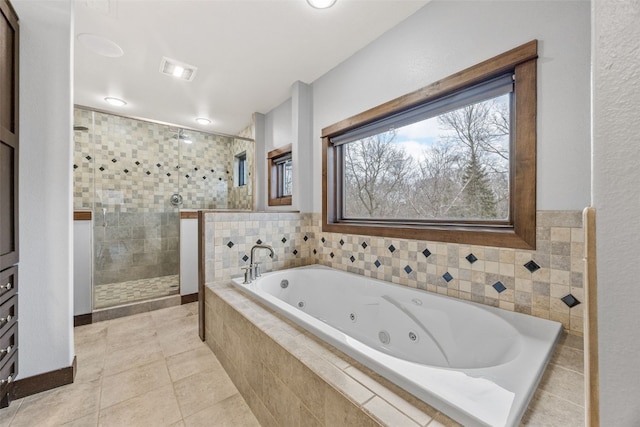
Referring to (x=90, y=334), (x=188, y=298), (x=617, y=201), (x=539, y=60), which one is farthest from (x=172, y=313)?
(x=539, y=60)

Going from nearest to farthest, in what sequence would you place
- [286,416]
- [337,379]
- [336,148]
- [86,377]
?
[337,379]
[286,416]
[86,377]
[336,148]

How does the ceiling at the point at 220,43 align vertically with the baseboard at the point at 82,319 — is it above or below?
above

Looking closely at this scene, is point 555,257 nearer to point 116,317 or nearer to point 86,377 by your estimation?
point 86,377

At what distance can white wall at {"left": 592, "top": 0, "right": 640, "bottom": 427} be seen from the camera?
0.30 m

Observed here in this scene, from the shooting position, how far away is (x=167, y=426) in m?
1.19

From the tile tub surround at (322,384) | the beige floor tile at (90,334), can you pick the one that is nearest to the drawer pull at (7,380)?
the beige floor tile at (90,334)

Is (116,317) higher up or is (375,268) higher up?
(375,268)

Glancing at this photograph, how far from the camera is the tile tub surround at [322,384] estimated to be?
676mm

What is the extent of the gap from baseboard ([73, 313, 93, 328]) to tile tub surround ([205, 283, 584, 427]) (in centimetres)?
174

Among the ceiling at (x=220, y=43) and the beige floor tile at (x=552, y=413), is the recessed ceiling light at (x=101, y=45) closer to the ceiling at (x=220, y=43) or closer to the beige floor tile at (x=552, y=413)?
the ceiling at (x=220, y=43)

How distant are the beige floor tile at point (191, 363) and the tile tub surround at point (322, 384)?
0.27 metres

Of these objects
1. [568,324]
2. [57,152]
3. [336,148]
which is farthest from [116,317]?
[568,324]

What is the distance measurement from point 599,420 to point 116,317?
10.5 feet

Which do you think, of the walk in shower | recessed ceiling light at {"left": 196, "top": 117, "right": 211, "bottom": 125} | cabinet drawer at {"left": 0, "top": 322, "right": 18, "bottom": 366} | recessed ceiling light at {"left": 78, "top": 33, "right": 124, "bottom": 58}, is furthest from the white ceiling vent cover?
cabinet drawer at {"left": 0, "top": 322, "right": 18, "bottom": 366}
